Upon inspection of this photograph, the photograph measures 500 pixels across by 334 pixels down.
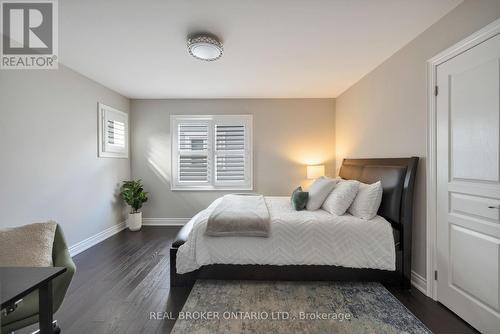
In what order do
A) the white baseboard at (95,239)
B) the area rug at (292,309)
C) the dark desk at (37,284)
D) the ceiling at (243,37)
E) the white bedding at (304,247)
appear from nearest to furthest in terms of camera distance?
the dark desk at (37,284)
the area rug at (292,309)
the ceiling at (243,37)
the white bedding at (304,247)
the white baseboard at (95,239)

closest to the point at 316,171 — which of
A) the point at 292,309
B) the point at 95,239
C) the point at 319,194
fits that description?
the point at 319,194

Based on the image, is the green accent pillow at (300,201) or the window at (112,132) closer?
the green accent pillow at (300,201)

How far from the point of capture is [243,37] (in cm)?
218

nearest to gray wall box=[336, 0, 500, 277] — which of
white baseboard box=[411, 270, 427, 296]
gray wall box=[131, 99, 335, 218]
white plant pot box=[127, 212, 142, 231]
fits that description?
white baseboard box=[411, 270, 427, 296]

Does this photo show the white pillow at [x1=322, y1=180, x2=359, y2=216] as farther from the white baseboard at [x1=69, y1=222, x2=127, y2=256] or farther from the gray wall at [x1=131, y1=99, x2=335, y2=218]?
the white baseboard at [x1=69, y1=222, x2=127, y2=256]

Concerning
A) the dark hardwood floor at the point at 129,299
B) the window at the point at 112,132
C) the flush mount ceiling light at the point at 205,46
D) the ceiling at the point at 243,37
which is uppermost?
the ceiling at the point at 243,37

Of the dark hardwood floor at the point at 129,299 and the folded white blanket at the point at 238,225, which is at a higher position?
the folded white blanket at the point at 238,225

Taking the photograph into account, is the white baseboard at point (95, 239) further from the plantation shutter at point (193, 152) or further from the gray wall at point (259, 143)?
the plantation shutter at point (193, 152)

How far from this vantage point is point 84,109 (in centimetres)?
314

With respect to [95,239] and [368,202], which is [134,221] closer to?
[95,239]

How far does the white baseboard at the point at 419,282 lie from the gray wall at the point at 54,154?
4.02 meters

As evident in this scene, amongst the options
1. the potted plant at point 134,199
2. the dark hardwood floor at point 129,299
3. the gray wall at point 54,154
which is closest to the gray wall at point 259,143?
the potted plant at point 134,199

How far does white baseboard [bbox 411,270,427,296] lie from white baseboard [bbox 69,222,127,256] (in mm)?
4009

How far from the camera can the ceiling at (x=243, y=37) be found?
177cm
